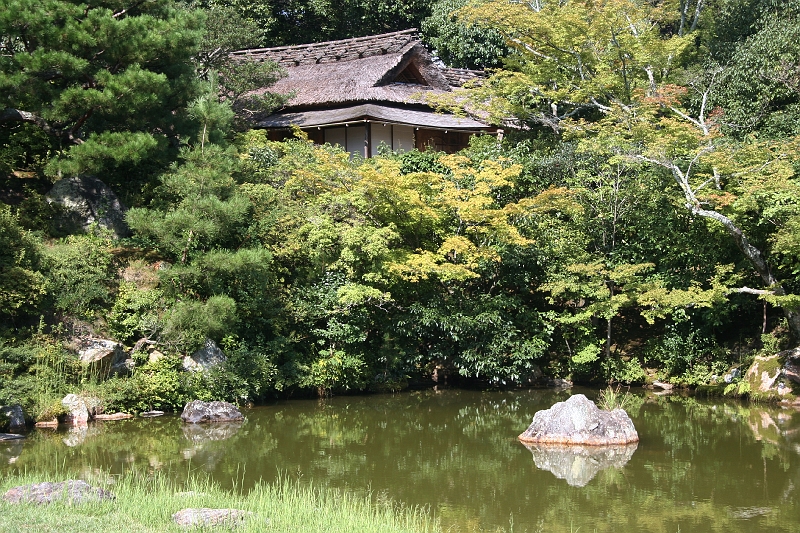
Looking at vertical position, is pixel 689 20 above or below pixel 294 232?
above

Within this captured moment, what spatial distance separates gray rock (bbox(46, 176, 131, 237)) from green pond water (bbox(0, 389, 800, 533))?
14.8 feet

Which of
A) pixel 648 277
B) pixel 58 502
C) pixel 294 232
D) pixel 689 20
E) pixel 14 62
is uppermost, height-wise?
pixel 689 20

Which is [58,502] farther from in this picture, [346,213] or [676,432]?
[346,213]

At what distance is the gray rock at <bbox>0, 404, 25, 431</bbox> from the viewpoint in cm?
1194

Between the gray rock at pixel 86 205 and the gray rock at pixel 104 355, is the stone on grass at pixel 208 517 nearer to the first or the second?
the gray rock at pixel 104 355

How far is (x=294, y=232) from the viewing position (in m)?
16.2

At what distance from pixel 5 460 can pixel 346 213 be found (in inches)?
335

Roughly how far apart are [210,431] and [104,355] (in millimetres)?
2314

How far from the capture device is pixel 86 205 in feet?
51.7

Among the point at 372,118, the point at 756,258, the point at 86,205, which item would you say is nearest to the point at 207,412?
the point at 86,205

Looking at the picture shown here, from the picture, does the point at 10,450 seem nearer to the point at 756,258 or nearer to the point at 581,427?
the point at 581,427

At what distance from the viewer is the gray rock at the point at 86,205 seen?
615 inches

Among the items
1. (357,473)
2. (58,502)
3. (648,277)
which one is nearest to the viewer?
(58,502)

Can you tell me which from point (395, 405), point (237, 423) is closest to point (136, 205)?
point (237, 423)
